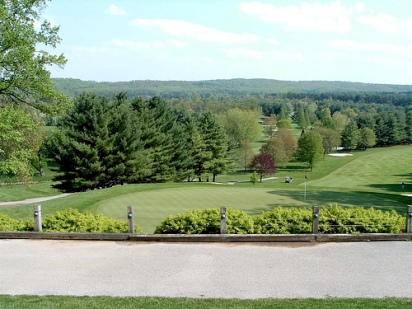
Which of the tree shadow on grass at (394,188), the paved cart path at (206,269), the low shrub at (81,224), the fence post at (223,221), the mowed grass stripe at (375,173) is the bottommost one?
the mowed grass stripe at (375,173)

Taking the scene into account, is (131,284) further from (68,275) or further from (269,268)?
(269,268)

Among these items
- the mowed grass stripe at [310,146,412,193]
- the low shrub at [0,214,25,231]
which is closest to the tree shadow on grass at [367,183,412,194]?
the mowed grass stripe at [310,146,412,193]

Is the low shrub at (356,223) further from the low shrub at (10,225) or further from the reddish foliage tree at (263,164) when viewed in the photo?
the reddish foliage tree at (263,164)

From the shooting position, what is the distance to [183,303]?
27.4 feet

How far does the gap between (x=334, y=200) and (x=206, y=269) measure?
13.9 metres

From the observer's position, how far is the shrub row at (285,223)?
42.8ft

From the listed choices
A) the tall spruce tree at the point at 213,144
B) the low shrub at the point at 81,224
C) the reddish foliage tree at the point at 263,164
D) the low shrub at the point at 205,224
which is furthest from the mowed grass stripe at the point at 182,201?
the reddish foliage tree at the point at 263,164

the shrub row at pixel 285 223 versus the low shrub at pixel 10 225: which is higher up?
the shrub row at pixel 285 223

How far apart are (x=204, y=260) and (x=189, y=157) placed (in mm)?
41325

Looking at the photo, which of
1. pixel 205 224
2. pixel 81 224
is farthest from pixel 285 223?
pixel 81 224

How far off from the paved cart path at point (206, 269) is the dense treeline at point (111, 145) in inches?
898

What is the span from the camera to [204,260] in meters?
11.1

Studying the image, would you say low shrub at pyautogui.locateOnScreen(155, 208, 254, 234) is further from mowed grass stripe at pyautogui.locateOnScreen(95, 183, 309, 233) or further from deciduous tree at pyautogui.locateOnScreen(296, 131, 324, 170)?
deciduous tree at pyautogui.locateOnScreen(296, 131, 324, 170)

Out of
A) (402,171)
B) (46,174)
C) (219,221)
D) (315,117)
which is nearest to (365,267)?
(219,221)
